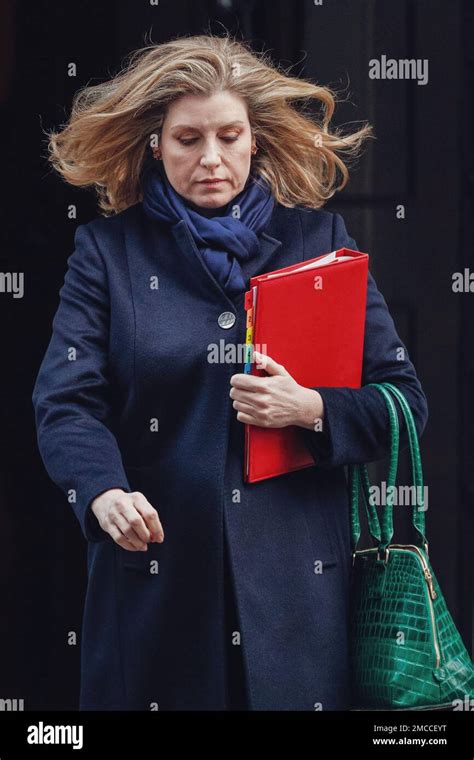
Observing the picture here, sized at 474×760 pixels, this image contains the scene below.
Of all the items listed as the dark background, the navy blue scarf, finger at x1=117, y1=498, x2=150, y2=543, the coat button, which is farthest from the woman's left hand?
the dark background

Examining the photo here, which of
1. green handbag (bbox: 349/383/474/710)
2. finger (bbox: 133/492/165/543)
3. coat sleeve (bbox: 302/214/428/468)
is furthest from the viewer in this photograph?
coat sleeve (bbox: 302/214/428/468)

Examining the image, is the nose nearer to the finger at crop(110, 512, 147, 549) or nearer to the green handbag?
the green handbag

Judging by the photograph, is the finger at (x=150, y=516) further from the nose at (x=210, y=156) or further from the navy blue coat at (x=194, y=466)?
the nose at (x=210, y=156)

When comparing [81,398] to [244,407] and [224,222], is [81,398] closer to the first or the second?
[244,407]

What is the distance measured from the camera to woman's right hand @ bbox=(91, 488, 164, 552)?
314 centimetres

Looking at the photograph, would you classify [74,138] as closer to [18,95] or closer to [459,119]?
[18,95]

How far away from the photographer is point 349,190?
4.23 meters

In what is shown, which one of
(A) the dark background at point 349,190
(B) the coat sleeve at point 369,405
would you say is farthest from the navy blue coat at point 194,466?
(A) the dark background at point 349,190

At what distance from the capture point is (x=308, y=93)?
366 cm

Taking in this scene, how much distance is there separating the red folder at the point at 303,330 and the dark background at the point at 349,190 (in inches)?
30.9

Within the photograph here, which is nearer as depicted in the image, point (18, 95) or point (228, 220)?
point (228, 220)

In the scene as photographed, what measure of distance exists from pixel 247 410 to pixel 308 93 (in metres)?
0.97

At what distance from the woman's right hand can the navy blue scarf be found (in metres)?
0.65
